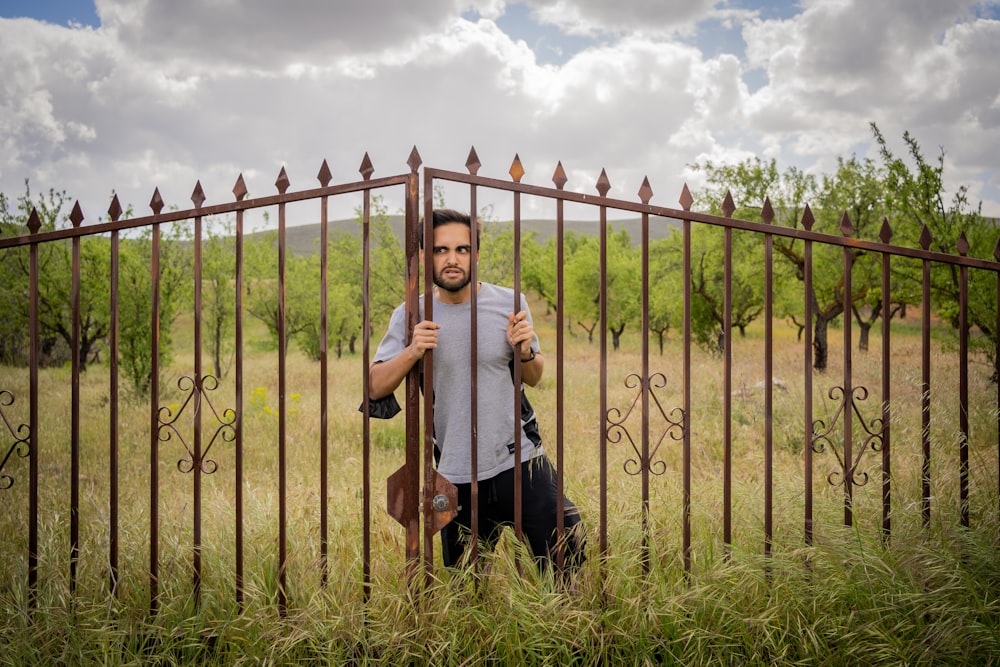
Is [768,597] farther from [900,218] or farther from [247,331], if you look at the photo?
[247,331]

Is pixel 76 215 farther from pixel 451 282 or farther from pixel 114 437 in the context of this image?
pixel 451 282

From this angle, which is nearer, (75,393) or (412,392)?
(412,392)

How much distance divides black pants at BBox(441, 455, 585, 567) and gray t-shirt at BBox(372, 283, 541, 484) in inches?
4.0

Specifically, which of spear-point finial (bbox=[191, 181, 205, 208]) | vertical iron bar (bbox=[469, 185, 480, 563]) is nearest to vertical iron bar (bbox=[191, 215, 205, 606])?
spear-point finial (bbox=[191, 181, 205, 208])

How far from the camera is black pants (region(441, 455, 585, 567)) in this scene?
3.40 meters

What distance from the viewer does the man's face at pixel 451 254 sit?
330 cm

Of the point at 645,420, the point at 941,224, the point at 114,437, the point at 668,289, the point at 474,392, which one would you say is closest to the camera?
the point at 474,392

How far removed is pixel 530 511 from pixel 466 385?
788mm

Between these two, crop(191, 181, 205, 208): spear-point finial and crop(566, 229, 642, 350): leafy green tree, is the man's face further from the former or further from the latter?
crop(566, 229, 642, 350): leafy green tree

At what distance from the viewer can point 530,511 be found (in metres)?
3.44

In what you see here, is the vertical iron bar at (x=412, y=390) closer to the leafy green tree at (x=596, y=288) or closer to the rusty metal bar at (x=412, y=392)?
the rusty metal bar at (x=412, y=392)

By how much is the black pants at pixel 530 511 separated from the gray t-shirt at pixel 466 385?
0.33 ft

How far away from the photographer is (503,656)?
2.94 meters

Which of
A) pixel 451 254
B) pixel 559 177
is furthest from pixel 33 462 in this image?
pixel 559 177
